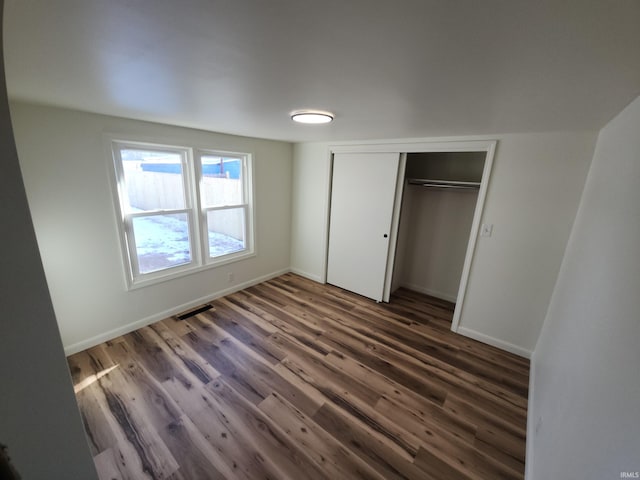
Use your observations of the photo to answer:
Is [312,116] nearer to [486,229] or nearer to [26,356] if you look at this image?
[26,356]

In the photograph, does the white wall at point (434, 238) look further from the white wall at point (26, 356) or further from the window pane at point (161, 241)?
the white wall at point (26, 356)

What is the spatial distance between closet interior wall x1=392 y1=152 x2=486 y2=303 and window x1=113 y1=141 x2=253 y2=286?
2.30m

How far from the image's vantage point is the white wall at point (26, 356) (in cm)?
52

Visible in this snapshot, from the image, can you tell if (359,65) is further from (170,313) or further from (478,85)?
(170,313)

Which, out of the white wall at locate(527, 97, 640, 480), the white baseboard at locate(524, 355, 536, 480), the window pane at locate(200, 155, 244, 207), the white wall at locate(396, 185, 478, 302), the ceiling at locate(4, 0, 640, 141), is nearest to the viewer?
the ceiling at locate(4, 0, 640, 141)

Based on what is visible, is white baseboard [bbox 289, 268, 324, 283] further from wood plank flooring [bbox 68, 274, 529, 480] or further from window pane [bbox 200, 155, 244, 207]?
window pane [bbox 200, 155, 244, 207]

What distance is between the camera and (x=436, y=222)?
3615 millimetres

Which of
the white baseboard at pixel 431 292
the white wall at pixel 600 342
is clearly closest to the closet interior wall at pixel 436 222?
the white baseboard at pixel 431 292

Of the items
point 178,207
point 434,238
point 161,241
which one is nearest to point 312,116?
point 178,207

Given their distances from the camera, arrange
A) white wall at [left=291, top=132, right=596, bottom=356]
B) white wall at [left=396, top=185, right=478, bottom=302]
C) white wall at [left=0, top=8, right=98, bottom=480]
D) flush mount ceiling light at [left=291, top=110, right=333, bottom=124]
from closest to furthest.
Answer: white wall at [left=0, top=8, right=98, bottom=480], flush mount ceiling light at [left=291, top=110, right=333, bottom=124], white wall at [left=291, top=132, right=596, bottom=356], white wall at [left=396, top=185, right=478, bottom=302]

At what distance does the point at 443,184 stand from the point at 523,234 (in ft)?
3.60

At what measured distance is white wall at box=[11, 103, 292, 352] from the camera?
76.0 inches

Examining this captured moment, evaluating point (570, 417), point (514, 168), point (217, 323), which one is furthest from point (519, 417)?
point (217, 323)

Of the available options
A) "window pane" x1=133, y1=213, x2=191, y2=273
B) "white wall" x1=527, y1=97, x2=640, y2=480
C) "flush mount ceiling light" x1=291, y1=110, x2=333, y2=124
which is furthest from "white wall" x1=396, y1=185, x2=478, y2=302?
"window pane" x1=133, y1=213, x2=191, y2=273
